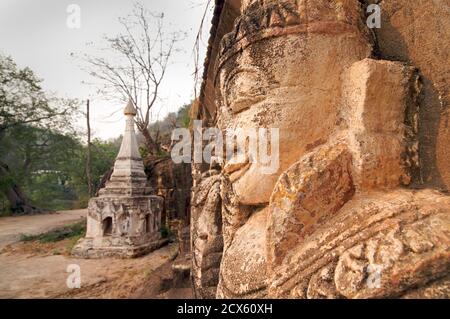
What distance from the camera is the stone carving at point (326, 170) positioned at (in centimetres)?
86

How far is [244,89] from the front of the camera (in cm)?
135

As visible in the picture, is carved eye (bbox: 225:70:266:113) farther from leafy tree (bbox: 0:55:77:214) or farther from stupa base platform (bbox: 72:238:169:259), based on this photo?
leafy tree (bbox: 0:55:77:214)

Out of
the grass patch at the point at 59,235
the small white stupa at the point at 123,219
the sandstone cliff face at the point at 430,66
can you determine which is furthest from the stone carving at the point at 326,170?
the grass patch at the point at 59,235

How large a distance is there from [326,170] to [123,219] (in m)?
6.42

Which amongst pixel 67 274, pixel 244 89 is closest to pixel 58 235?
pixel 67 274

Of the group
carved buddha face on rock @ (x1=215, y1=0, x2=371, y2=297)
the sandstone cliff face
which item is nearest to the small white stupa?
carved buddha face on rock @ (x1=215, y1=0, x2=371, y2=297)

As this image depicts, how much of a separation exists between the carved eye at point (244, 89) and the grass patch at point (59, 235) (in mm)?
8377

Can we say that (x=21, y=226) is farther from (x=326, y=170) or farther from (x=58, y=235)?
(x=326, y=170)

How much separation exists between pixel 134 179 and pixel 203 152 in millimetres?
4119

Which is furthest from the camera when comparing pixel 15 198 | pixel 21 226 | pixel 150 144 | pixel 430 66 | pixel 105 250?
pixel 15 198

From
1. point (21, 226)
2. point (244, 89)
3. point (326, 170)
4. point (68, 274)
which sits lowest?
point (21, 226)
